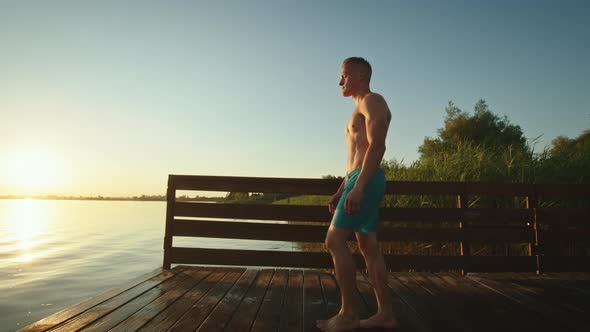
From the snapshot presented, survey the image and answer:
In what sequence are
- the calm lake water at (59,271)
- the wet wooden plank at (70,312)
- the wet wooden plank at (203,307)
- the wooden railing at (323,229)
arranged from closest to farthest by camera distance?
the wet wooden plank at (70,312)
the wet wooden plank at (203,307)
the wooden railing at (323,229)
the calm lake water at (59,271)

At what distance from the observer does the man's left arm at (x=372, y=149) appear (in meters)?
1.97

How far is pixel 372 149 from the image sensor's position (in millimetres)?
2002

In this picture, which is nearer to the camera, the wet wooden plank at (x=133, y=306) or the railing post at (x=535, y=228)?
the wet wooden plank at (x=133, y=306)

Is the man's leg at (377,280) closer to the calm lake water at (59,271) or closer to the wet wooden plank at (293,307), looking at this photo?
the wet wooden plank at (293,307)

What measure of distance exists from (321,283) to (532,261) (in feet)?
9.04

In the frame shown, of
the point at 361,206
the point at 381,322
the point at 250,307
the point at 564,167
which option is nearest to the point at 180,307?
the point at 250,307

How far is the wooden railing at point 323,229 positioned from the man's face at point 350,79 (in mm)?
1591

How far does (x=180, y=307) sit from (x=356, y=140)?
1864 millimetres

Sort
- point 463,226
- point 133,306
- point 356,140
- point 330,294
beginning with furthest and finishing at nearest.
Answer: point 463,226 < point 330,294 < point 133,306 < point 356,140

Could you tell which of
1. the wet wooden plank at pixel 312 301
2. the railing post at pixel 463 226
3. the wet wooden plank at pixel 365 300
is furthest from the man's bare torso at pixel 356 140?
the railing post at pixel 463 226

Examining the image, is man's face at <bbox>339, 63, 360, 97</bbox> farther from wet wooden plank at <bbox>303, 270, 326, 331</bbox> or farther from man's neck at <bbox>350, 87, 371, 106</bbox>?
wet wooden plank at <bbox>303, 270, 326, 331</bbox>

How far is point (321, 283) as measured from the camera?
3246mm

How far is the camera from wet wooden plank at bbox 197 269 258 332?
6.81 ft

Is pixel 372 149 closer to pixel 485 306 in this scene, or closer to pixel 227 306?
pixel 227 306
